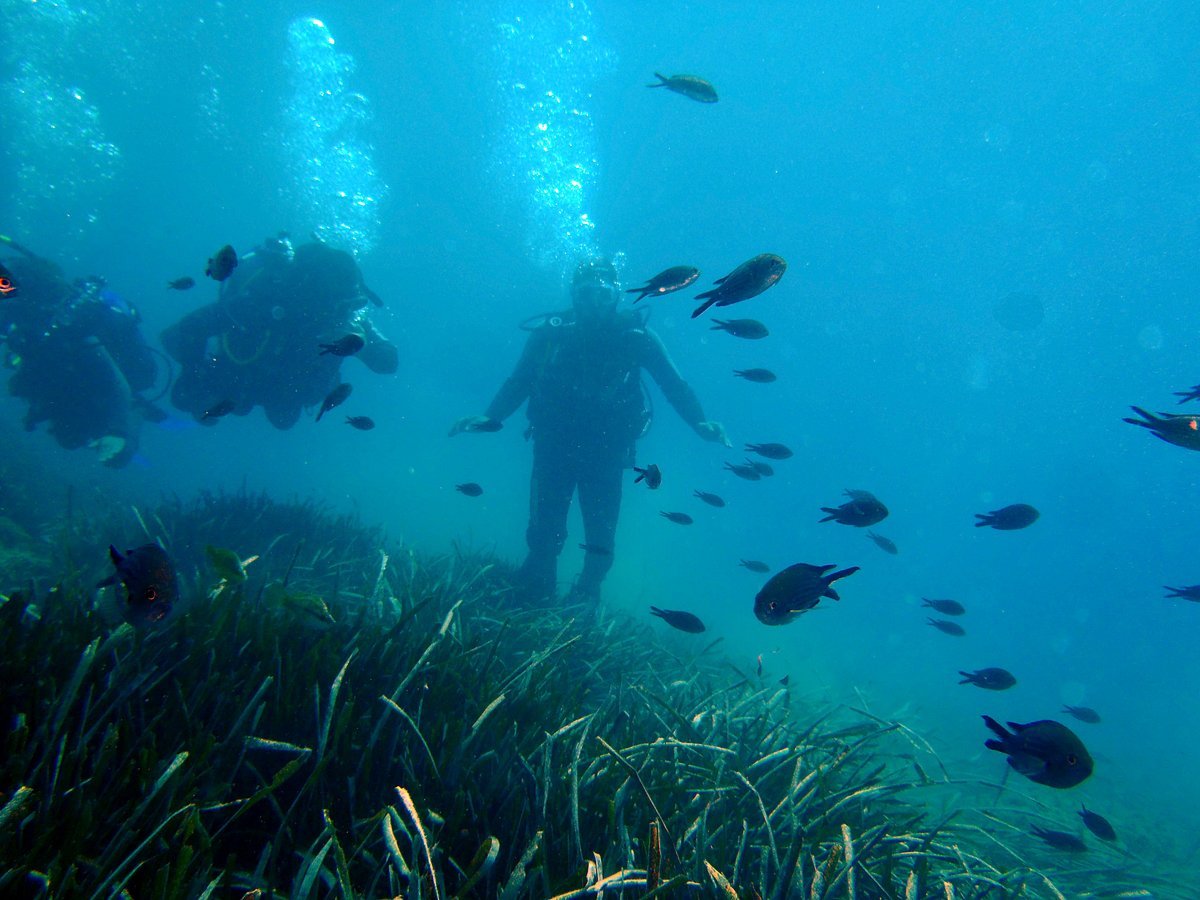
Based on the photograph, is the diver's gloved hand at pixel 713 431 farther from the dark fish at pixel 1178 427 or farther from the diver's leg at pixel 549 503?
the dark fish at pixel 1178 427

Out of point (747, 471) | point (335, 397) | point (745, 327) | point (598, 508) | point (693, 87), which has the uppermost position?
point (693, 87)

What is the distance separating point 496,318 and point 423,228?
1735cm

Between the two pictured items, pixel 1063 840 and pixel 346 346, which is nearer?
pixel 1063 840

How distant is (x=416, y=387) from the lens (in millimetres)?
91625

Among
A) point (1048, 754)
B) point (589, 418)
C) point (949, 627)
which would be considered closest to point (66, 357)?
point (589, 418)

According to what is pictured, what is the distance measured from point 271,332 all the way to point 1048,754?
34.1 ft

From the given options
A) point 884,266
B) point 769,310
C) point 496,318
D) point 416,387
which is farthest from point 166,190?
point 884,266

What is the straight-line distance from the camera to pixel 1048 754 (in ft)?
8.25

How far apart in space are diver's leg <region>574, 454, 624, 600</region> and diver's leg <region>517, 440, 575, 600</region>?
1.16 feet

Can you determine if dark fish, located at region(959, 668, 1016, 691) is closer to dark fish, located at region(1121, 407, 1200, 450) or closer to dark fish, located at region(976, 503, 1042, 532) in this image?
dark fish, located at region(976, 503, 1042, 532)

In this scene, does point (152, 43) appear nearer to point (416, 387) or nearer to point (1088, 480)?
point (416, 387)

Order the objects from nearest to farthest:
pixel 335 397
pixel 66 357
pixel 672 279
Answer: pixel 672 279 → pixel 335 397 → pixel 66 357

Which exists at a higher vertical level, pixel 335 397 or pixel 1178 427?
pixel 1178 427

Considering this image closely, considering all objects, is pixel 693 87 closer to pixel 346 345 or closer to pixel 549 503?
pixel 346 345
